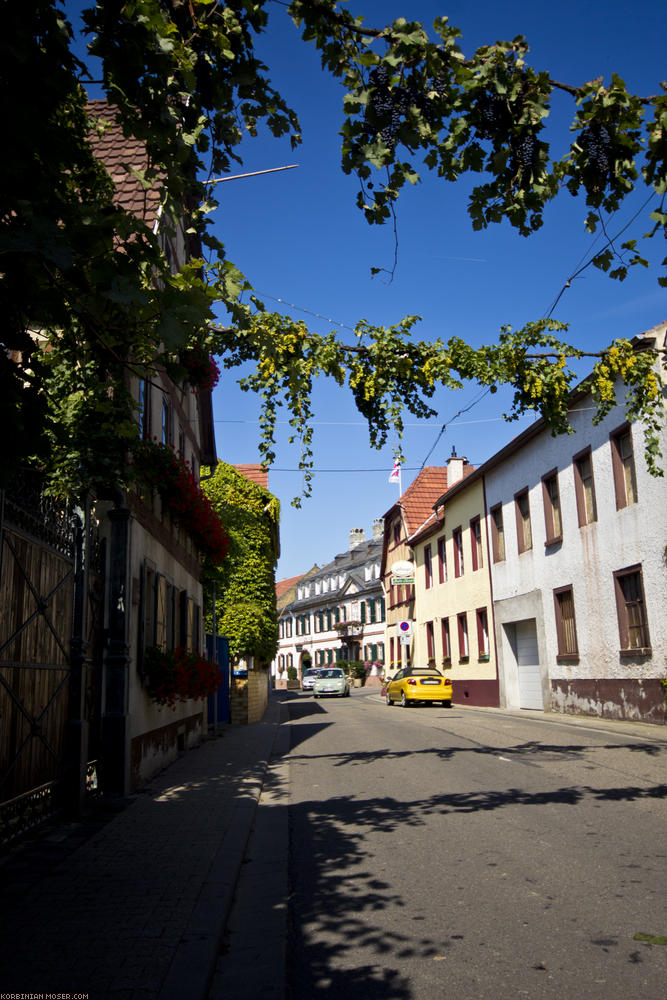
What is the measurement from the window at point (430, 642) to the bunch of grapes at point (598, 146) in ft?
97.9

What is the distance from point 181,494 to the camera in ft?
36.5

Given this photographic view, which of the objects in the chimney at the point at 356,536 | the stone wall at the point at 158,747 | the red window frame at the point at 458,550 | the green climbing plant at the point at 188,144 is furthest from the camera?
the chimney at the point at 356,536

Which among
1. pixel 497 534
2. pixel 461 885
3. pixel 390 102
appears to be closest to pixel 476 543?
pixel 497 534

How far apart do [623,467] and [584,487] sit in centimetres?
208

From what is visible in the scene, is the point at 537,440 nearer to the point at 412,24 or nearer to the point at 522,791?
the point at 522,791

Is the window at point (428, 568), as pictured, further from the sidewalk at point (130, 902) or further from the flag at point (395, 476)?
the sidewalk at point (130, 902)

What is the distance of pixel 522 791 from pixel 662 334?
1010 centimetres

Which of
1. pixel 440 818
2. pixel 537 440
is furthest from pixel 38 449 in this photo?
pixel 537 440

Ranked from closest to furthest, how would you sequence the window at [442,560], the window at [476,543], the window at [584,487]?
the window at [584,487] → the window at [476,543] → the window at [442,560]

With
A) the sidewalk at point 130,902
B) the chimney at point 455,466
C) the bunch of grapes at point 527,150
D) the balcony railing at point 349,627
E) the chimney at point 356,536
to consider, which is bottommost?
the sidewalk at point 130,902

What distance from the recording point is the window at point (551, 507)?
2052 cm

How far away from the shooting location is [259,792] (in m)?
8.75

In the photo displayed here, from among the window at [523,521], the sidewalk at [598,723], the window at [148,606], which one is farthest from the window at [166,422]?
the window at [523,521]

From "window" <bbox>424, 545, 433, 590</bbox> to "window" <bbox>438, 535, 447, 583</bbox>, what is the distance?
1.41 meters
